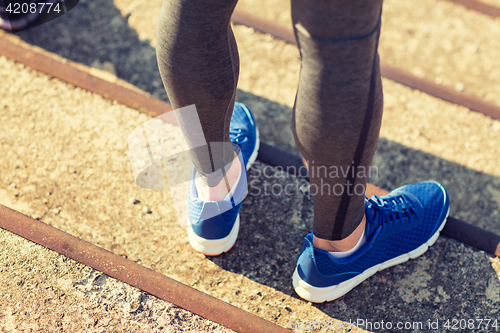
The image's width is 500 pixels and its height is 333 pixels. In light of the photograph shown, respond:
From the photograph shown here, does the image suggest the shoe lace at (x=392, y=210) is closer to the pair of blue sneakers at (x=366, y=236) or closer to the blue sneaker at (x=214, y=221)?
the pair of blue sneakers at (x=366, y=236)

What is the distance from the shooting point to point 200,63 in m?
0.75

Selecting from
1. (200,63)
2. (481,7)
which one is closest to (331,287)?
(200,63)

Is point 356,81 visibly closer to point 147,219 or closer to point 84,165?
point 147,219

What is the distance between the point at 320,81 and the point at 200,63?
0.25 m

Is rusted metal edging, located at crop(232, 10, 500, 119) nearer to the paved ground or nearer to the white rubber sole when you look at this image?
the paved ground

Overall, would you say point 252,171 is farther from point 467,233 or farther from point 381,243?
point 467,233

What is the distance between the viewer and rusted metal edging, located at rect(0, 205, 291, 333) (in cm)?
100

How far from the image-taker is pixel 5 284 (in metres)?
1.02

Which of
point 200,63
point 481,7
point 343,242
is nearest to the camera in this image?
point 200,63

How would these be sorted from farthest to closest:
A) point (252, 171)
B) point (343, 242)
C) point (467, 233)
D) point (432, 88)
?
point (432, 88) < point (252, 171) < point (467, 233) < point (343, 242)

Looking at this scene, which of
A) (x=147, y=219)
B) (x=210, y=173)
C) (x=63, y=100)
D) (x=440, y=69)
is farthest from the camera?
(x=440, y=69)

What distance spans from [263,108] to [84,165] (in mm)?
700

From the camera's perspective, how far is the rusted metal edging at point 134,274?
1.00 m

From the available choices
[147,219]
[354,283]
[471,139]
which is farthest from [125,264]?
[471,139]
